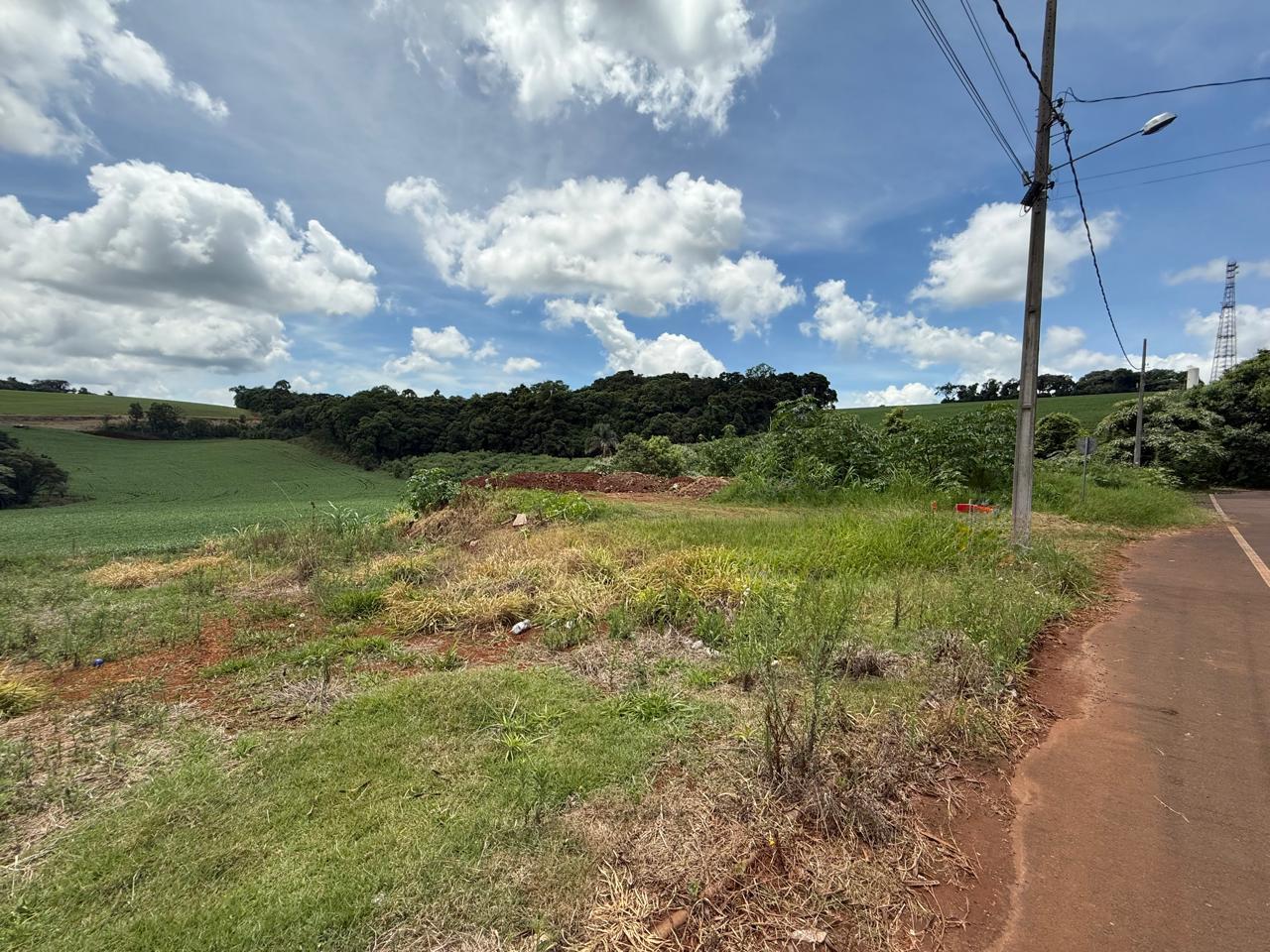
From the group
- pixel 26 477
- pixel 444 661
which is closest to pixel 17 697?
pixel 444 661

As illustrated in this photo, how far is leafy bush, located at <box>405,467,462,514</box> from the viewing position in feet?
33.8

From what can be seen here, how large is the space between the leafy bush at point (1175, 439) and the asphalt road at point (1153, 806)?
2264 centimetres

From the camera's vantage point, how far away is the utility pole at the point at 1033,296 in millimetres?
6293

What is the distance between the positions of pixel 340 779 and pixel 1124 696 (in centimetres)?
468

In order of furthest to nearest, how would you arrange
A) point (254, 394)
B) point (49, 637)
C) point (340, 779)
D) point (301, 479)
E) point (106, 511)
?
point (254, 394)
point (301, 479)
point (106, 511)
point (49, 637)
point (340, 779)

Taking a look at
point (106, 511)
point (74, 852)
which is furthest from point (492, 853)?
point (106, 511)

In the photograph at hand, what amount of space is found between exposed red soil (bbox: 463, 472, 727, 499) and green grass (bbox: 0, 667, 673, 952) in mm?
10803

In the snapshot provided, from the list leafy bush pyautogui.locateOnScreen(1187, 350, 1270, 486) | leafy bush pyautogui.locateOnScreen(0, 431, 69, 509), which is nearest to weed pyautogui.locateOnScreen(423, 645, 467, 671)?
leafy bush pyautogui.locateOnScreen(0, 431, 69, 509)

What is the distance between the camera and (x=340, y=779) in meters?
2.51

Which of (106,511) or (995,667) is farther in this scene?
(106,511)

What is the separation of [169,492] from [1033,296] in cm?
2398

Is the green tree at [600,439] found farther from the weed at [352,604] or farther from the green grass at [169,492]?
the weed at [352,604]

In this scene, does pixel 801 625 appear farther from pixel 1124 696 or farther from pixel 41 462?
pixel 41 462

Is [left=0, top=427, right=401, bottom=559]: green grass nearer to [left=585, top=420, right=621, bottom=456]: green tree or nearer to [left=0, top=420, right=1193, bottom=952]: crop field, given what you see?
[left=0, top=420, right=1193, bottom=952]: crop field
